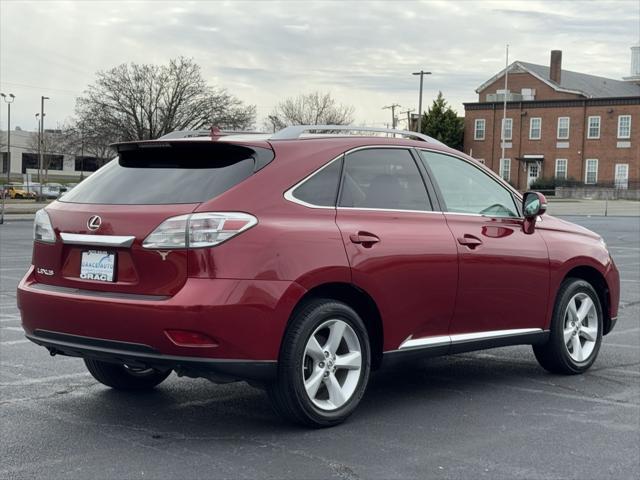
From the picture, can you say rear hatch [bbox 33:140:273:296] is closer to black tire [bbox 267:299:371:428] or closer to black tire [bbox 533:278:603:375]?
black tire [bbox 267:299:371:428]

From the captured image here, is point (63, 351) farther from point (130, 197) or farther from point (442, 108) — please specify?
point (442, 108)

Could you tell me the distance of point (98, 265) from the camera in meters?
5.04

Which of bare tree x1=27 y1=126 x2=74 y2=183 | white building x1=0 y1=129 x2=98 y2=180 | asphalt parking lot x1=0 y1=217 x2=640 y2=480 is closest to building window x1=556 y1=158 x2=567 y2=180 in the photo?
bare tree x1=27 y1=126 x2=74 y2=183

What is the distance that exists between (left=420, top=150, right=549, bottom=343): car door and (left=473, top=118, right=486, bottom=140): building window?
234 feet

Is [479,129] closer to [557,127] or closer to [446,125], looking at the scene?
[446,125]

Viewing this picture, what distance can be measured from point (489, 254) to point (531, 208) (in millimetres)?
616

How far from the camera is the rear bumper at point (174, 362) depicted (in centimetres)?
477

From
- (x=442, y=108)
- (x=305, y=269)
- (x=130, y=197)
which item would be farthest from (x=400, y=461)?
(x=442, y=108)

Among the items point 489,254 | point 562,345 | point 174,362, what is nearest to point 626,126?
point 562,345

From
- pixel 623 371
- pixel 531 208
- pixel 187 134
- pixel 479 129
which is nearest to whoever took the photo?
pixel 187 134

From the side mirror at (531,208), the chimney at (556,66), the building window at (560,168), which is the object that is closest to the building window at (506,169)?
the building window at (560,168)

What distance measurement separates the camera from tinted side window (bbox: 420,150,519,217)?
20.4 feet

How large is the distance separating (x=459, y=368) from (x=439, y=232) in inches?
70.8

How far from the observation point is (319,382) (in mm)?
5188
